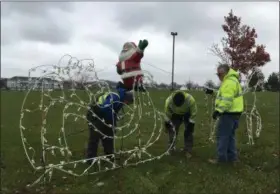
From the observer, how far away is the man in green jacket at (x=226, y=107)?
904cm

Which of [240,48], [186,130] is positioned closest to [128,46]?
[186,130]

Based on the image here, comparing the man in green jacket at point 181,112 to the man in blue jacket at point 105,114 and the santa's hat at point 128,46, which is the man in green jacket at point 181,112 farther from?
the santa's hat at point 128,46

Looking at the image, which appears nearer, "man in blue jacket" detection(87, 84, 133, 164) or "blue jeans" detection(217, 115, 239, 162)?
"man in blue jacket" detection(87, 84, 133, 164)

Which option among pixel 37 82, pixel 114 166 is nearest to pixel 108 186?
pixel 114 166

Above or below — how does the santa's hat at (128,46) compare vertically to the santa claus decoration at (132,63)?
above

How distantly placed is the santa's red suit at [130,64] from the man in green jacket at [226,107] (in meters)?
1.61

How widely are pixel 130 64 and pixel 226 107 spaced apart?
2014 mm

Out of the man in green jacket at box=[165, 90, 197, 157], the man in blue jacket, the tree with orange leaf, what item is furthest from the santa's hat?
the tree with orange leaf

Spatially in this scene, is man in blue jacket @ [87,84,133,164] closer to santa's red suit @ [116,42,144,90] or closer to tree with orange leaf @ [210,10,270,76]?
santa's red suit @ [116,42,144,90]

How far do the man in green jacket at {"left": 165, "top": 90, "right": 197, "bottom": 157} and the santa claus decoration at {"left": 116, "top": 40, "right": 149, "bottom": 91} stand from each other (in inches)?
46.0

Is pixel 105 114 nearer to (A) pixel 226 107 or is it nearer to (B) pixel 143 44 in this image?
(B) pixel 143 44

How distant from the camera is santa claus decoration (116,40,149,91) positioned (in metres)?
8.96

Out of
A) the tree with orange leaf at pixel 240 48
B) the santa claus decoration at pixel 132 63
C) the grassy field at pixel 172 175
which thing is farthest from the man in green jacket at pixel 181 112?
the tree with orange leaf at pixel 240 48

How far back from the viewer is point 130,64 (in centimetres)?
902
